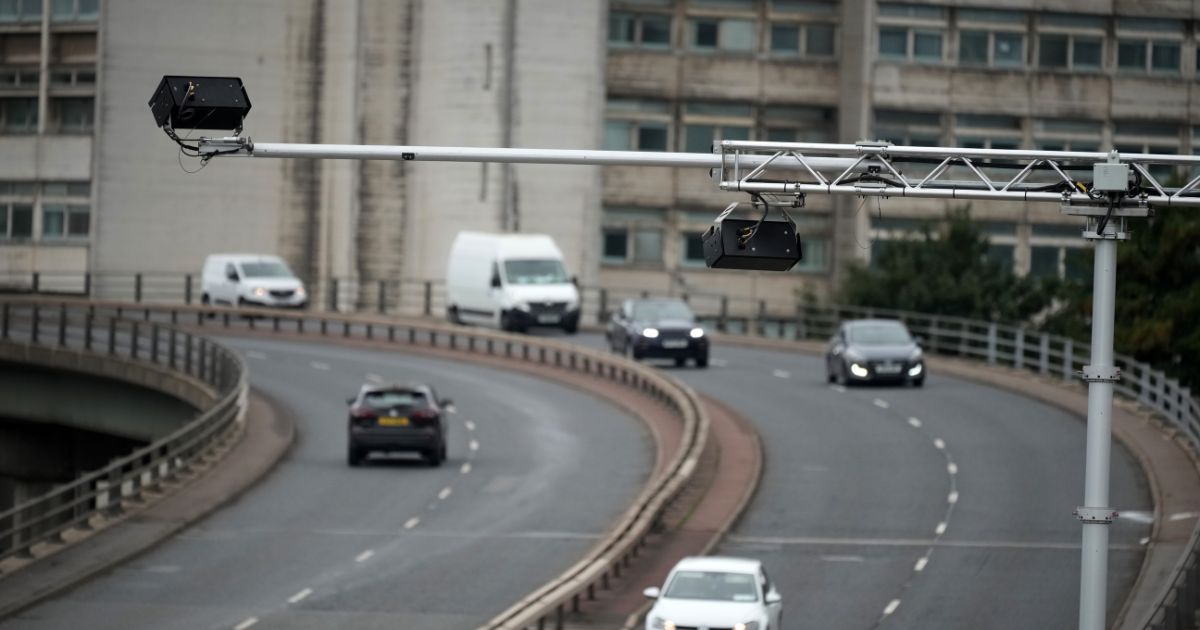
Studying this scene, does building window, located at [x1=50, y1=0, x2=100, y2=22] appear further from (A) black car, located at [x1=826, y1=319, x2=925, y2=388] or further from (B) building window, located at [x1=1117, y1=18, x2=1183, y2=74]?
(A) black car, located at [x1=826, y1=319, x2=925, y2=388]

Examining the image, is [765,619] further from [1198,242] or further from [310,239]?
[310,239]

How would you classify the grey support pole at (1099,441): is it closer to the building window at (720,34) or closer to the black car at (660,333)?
the black car at (660,333)

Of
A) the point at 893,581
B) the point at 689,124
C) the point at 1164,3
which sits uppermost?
the point at 1164,3

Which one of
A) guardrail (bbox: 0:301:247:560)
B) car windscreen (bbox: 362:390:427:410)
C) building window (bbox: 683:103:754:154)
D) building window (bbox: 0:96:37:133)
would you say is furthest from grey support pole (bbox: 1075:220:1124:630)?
building window (bbox: 0:96:37:133)

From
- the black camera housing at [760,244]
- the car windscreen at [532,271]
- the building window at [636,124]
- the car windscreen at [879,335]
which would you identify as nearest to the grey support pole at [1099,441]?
the black camera housing at [760,244]

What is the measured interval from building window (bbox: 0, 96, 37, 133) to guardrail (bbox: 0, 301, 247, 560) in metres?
17.6

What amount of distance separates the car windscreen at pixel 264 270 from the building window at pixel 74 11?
16718 mm

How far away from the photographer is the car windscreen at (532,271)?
62844 mm

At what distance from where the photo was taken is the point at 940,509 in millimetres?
36469

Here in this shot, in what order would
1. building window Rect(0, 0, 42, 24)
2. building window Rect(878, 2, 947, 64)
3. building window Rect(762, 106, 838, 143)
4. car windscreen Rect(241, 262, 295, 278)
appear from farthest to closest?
1. building window Rect(762, 106, 838, 143)
2. building window Rect(878, 2, 947, 64)
3. building window Rect(0, 0, 42, 24)
4. car windscreen Rect(241, 262, 295, 278)

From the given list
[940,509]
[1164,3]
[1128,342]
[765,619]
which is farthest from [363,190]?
[765,619]

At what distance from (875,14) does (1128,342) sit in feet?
110

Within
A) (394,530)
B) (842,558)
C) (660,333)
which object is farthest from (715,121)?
(842,558)

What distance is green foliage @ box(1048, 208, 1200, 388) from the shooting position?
2064 inches
